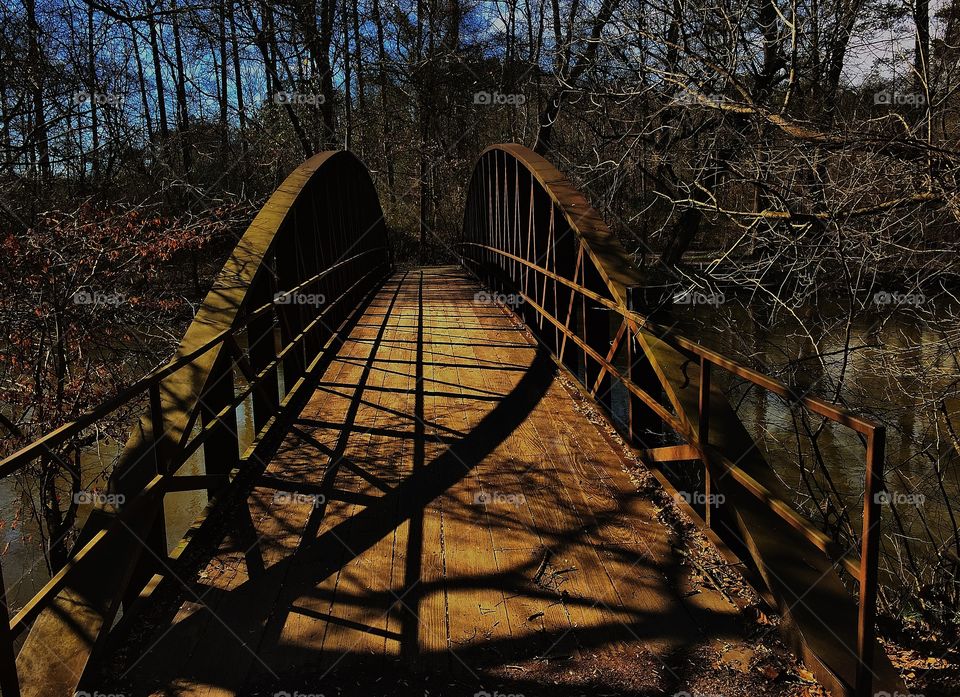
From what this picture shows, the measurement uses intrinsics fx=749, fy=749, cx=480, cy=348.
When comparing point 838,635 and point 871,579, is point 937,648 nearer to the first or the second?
point 838,635

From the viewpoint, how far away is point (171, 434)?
3.96 metres

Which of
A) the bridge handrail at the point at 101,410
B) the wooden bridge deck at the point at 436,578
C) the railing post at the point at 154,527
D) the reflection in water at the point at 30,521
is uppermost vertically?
the bridge handrail at the point at 101,410

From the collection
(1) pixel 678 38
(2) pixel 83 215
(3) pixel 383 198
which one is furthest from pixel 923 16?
(3) pixel 383 198

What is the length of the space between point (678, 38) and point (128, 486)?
620 centimetres

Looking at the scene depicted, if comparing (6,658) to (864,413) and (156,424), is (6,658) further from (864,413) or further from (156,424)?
(864,413)

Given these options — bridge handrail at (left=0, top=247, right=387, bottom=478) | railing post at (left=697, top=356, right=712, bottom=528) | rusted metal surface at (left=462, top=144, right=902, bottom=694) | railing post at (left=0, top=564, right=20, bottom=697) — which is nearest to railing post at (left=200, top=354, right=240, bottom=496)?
bridge handrail at (left=0, top=247, right=387, bottom=478)

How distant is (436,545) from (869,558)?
7.16ft

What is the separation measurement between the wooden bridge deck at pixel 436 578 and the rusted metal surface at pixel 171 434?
0.22 metres

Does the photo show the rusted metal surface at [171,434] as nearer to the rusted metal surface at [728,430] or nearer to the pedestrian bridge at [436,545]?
the pedestrian bridge at [436,545]

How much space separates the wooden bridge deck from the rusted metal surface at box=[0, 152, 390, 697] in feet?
0.74

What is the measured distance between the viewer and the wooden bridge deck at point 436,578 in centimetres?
294

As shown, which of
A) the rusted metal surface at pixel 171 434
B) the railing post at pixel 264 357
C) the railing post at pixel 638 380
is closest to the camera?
the rusted metal surface at pixel 171 434

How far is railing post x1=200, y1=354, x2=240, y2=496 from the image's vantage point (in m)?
4.63

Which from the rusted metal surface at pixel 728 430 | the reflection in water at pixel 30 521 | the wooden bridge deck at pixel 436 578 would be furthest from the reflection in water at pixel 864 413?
the reflection in water at pixel 30 521
